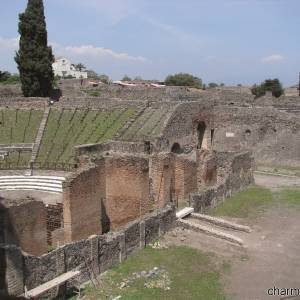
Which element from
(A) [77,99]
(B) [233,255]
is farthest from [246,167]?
(A) [77,99]

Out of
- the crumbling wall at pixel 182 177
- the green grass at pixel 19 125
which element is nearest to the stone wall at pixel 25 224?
the crumbling wall at pixel 182 177

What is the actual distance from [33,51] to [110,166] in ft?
75.4

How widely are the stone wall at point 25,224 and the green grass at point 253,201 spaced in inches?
281

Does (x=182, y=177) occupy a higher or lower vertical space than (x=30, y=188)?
higher

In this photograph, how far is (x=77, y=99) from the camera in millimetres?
34812

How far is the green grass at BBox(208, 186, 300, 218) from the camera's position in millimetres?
19250

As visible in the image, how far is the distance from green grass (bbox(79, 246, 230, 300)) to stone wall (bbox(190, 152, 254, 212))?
5.02 m

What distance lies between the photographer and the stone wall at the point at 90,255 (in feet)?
35.8

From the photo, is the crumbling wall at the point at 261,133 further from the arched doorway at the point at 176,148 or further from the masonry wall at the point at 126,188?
the masonry wall at the point at 126,188

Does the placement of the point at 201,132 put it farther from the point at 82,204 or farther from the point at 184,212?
the point at 82,204

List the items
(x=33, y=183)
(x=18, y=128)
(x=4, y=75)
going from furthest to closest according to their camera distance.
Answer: (x=4, y=75) < (x=18, y=128) < (x=33, y=183)

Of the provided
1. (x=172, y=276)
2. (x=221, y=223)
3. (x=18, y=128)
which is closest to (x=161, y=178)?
(x=221, y=223)

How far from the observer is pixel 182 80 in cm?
8662

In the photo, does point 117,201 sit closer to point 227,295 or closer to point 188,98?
point 227,295
